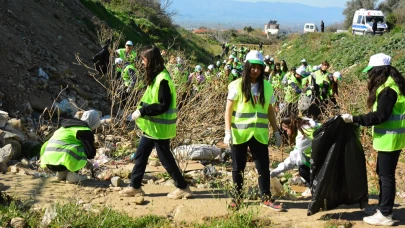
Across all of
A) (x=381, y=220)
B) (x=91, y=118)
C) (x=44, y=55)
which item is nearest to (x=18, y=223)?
(x=91, y=118)

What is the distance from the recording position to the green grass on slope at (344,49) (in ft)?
69.4

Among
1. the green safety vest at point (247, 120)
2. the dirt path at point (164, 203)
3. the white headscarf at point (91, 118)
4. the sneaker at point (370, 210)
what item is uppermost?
the green safety vest at point (247, 120)

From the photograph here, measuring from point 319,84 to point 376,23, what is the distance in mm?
23045

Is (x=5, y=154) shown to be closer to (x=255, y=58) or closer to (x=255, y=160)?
(x=255, y=160)

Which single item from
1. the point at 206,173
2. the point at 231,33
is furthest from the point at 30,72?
the point at 231,33

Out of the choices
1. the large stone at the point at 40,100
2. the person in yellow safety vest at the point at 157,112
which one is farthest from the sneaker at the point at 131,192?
the large stone at the point at 40,100

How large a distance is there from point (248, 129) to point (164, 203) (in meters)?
1.20

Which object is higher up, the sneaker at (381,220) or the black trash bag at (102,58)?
the black trash bag at (102,58)

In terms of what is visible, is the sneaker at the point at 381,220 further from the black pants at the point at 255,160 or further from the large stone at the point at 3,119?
the large stone at the point at 3,119

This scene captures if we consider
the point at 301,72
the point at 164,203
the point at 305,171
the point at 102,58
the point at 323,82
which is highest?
the point at 102,58

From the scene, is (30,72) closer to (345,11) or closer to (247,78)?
(247,78)

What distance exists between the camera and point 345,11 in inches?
2195

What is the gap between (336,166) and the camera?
479 cm

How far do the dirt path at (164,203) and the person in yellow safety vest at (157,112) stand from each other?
33 centimetres
